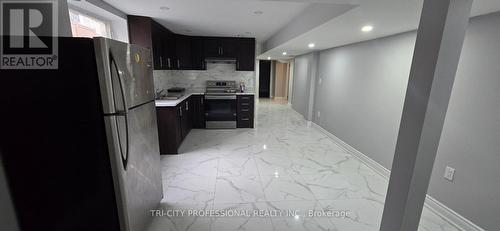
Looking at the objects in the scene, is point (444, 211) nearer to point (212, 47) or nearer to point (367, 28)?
point (367, 28)

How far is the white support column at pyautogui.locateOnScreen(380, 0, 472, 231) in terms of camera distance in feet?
3.71

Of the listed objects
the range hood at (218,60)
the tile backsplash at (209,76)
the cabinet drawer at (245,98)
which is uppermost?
the range hood at (218,60)

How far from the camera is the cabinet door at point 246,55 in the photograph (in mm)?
5112

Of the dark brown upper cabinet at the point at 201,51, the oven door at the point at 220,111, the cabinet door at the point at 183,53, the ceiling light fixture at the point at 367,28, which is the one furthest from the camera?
the oven door at the point at 220,111

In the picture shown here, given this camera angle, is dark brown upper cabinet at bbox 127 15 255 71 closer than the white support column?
No

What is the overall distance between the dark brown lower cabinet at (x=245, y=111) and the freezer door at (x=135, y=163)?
9.91 ft

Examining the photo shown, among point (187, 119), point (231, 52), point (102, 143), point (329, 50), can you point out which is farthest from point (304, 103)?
point (102, 143)

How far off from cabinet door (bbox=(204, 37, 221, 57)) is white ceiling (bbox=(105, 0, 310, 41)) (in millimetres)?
1148

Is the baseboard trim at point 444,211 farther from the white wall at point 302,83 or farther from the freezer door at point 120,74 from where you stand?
the freezer door at point 120,74

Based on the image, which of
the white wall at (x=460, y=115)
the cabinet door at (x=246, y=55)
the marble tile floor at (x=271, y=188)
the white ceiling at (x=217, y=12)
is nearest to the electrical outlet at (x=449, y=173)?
the white wall at (x=460, y=115)

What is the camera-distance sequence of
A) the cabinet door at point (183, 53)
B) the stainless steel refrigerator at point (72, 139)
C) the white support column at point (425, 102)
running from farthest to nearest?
the cabinet door at point (183, 53)
the stainless steel refrigerator at point (72, 139)
the white support column at point (425, 102)

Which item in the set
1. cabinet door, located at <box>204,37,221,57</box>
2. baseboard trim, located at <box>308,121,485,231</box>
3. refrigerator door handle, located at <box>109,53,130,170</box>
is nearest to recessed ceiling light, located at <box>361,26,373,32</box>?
baseboard trim, located at <box>308,121,485,231</box>

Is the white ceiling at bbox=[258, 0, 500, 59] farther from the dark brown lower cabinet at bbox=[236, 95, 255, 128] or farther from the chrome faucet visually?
the chrome faucet

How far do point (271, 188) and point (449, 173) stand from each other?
1.90 metres
